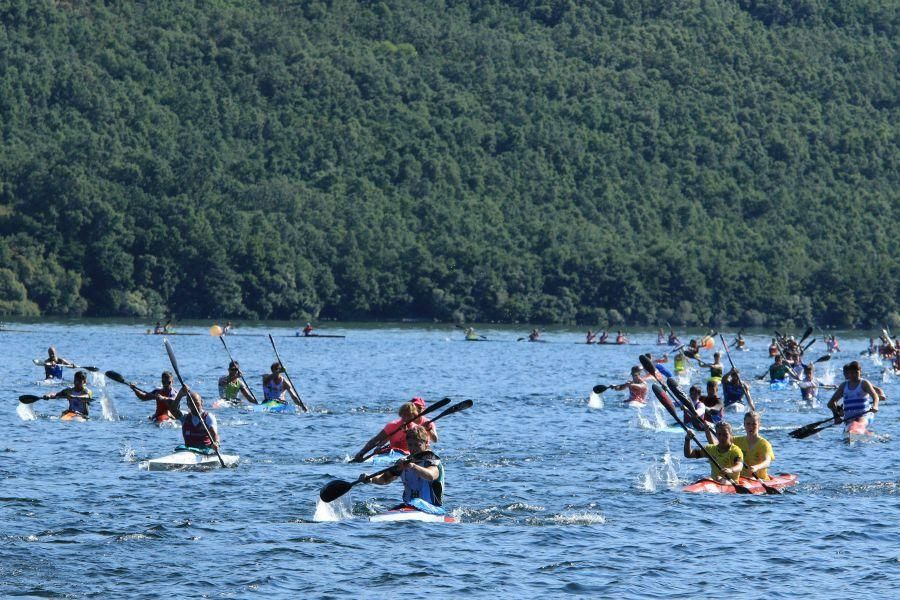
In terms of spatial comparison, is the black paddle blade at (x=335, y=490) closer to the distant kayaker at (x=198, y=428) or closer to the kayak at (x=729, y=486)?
the distant kayaker at (x=198, y=428)

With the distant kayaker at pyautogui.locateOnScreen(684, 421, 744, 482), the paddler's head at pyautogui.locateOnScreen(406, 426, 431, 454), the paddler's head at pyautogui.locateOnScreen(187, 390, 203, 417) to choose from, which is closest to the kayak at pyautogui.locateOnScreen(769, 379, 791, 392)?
the distant kayaker at pyautogui.locateOnScreen(684, 421, 744, 482)

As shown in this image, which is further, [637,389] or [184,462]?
[637,389]

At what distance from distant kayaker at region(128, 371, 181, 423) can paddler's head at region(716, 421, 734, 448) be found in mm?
10925

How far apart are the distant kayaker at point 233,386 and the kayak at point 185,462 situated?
1182 centimetres

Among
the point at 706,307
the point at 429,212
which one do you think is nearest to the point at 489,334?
the point at 706,307

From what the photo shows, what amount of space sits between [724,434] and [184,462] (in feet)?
35.3

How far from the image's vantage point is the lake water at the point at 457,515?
2188 centimetres

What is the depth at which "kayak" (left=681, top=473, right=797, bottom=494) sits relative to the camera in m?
28.5

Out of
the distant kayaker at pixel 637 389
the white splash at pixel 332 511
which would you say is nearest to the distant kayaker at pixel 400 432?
the white splash at pixel 332 511

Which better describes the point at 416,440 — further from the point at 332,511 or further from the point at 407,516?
the point at 332,511

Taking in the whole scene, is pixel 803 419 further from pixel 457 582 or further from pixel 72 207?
pixel 72 207

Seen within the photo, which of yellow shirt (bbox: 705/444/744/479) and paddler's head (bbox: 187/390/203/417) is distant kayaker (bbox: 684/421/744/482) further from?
paddler's head (bbox: 187/390/203/417)

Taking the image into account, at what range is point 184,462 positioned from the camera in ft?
103

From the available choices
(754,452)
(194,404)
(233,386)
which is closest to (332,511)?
(194,404)
